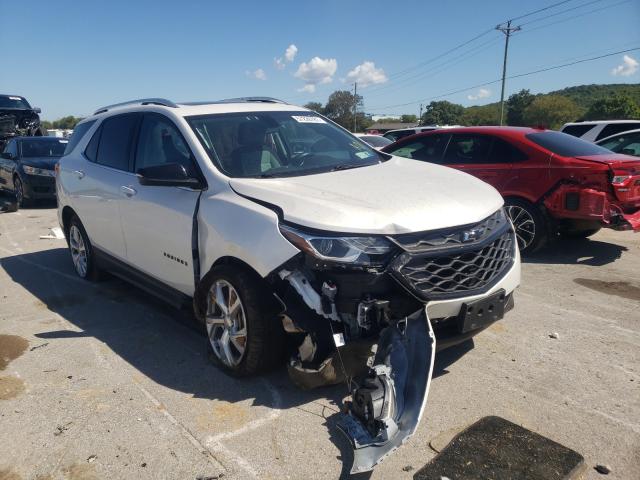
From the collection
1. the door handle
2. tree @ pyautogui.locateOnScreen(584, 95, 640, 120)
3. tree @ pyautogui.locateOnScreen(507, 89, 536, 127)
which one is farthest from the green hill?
the door handle

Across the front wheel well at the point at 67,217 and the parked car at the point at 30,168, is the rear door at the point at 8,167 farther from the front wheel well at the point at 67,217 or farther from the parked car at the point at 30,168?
the front wheel well at the point at 67,217

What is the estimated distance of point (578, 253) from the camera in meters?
6.99

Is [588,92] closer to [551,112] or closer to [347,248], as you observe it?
[551,112]

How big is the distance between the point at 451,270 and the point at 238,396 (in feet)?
5.25

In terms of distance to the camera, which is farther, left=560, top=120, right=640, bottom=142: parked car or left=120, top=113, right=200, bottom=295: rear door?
left=560, top=120, right=640, bottom=142: parked car

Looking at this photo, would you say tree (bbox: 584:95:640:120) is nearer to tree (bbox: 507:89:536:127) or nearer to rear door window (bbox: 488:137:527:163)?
tree (bbox: 507:89:536:127)

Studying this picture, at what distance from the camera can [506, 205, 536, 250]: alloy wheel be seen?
669 cm

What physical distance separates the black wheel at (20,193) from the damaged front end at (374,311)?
11.1 metres

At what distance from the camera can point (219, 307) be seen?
371 centimetres

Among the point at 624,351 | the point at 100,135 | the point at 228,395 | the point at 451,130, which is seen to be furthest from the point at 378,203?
the point at 451,130

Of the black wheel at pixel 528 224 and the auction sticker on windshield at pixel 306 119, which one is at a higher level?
the auction sticker on windshield at pixel 306 119

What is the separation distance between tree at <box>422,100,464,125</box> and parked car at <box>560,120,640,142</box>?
78975mm

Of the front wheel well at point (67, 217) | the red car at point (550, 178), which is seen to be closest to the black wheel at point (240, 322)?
the front wheel well at point (67, 217)

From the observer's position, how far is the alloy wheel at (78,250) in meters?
6.04
